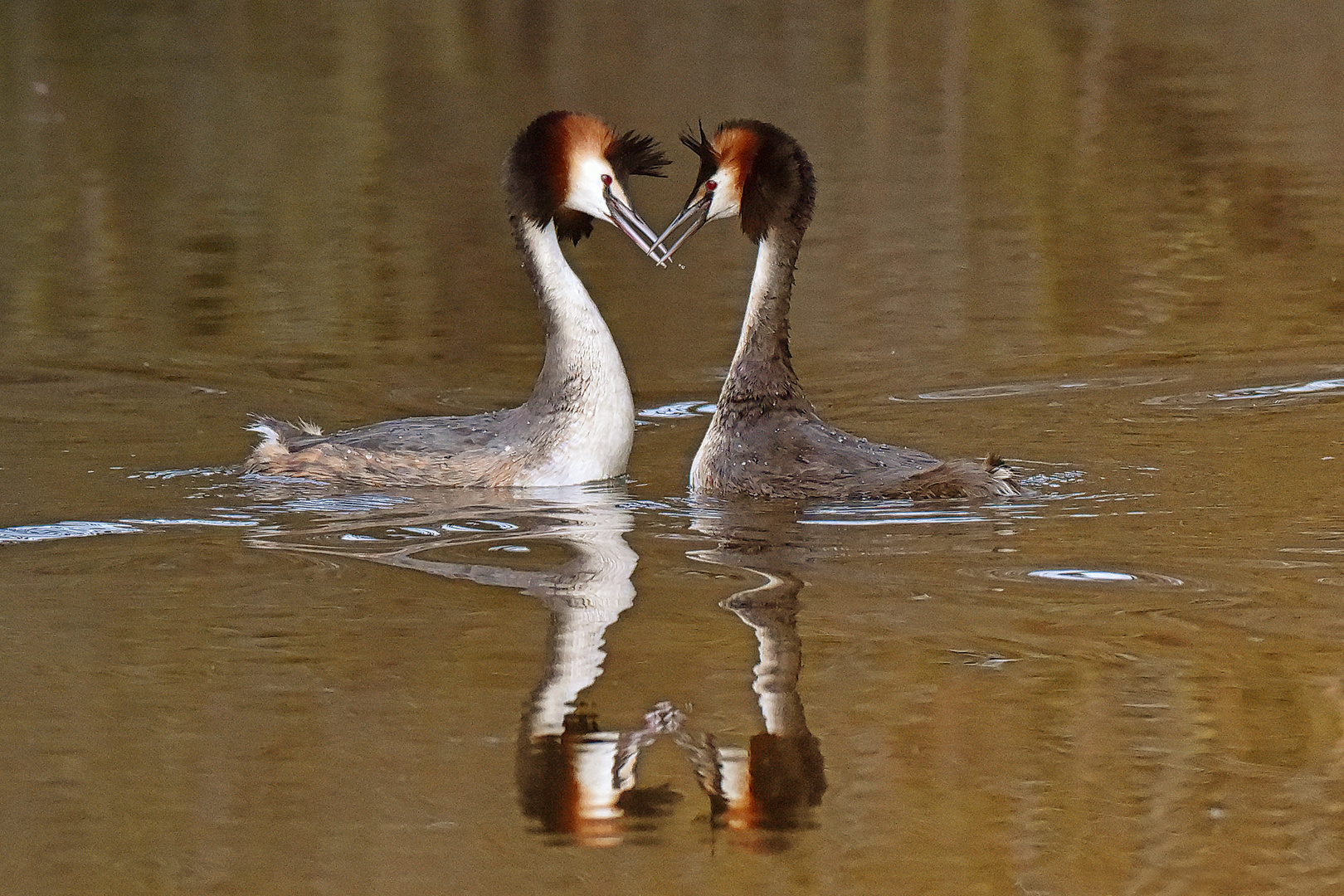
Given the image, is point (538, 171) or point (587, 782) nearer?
point (587, 782)

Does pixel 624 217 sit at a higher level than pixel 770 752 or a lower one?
higher

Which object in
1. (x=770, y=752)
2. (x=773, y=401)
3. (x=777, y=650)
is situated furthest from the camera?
(x=773, y=401)

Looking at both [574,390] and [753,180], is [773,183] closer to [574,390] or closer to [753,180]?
[753,180]

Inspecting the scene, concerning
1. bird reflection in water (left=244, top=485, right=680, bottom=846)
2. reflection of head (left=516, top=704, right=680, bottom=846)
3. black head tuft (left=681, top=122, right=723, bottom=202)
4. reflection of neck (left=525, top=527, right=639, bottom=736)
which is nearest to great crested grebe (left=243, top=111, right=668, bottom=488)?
bird reflection in water (left=244, top=485, right=680, bottom=846)

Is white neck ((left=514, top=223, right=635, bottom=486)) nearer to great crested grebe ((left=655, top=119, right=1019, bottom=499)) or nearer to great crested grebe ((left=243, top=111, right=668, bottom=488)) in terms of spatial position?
great crested grebe ((left=243, top=111, right=668, bottom=488))

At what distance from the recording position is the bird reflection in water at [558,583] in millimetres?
4848

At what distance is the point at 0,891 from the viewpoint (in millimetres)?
4453

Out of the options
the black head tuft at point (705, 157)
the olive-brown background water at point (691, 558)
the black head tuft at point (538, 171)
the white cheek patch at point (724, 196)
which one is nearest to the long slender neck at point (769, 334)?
the white cheek patch at point (724, 196)

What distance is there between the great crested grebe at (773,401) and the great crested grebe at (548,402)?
0.37 m

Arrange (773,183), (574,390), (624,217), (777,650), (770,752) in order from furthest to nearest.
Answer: (624,217) → (574,390) → (773,183) → (777,650) → (770,752)

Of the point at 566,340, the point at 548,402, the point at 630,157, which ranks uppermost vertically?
the point at 630,157

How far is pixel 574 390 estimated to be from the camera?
27.2 feet

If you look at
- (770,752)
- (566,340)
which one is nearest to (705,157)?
(566,340)

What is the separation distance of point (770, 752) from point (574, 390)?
3.41 meters
